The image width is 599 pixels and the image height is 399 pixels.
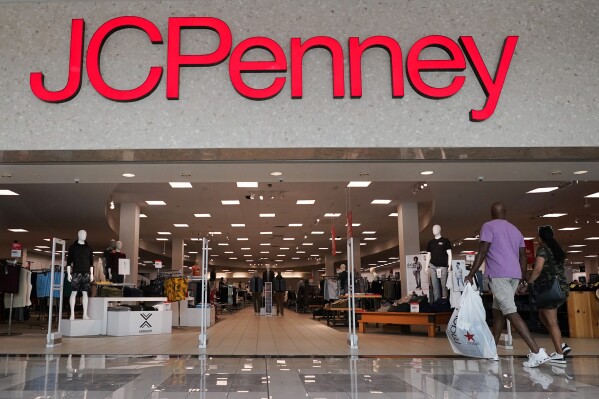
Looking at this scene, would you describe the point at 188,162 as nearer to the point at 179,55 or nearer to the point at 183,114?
the point at 183,114

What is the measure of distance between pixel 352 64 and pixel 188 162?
1847mm

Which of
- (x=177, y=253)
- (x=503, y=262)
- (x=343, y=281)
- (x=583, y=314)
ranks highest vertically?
(x=177, y=253)

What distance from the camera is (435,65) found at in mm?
4617

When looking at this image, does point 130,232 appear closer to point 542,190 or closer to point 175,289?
point 175,289

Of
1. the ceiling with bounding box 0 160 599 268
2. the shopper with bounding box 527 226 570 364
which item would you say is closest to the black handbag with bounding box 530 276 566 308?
the shopper with bounding box 527 226 570 364

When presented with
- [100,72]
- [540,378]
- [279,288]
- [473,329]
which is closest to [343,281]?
[279,288]

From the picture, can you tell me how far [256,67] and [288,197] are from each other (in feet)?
29.8

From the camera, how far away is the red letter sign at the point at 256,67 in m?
4.57

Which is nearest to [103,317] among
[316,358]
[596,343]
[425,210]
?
[316,358]

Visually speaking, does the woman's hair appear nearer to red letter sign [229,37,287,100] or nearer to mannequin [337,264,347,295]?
red letter sign [229,37,287,100]

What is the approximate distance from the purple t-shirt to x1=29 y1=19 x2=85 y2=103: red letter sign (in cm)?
392

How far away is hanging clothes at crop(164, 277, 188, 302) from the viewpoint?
37.2 ft

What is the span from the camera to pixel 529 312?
424 inches

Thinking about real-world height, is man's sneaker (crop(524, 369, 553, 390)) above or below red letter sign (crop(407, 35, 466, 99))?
below
